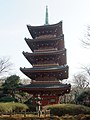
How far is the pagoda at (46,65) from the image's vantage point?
110 ft

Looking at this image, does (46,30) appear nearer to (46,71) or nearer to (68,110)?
(46,71)

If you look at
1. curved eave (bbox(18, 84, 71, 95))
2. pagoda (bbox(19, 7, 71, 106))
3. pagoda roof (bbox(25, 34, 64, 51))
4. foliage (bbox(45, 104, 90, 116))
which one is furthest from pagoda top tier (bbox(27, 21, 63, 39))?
foliage (bbox(45, 104, 90, 116))

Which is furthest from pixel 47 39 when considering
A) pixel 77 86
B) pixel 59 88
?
pixel 77 86

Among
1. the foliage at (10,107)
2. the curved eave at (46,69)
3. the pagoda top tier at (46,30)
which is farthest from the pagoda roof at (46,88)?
the pagoda top tier at (46,30)

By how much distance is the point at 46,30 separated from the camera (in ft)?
128

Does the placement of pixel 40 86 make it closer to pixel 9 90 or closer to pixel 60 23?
pixel 9 90

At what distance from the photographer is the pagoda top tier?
38.5m

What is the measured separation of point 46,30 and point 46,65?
7.00m

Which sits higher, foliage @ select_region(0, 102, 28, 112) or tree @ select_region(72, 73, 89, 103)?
tree @ select_region(72, 73, 89, 103)

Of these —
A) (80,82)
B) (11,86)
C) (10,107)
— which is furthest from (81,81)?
Result: (10,107)

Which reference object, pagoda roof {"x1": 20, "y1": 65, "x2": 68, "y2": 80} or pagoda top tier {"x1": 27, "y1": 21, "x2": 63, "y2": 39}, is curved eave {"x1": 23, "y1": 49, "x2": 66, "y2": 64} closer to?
pagoda roof {"x1": 20, "y1": 65, "x2": 68, "y2": 80}

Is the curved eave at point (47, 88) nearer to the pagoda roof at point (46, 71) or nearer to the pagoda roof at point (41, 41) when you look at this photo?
the pagoda roof at point (46, 71)

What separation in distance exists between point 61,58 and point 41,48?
3.88m

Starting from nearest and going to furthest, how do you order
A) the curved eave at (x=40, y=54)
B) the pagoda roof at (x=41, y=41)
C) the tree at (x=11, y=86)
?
1. the curved eave at (x=40, y=54)
2. the pagoda roof at (x=41, y=41)
3. the tree at (x=11, y=86)
